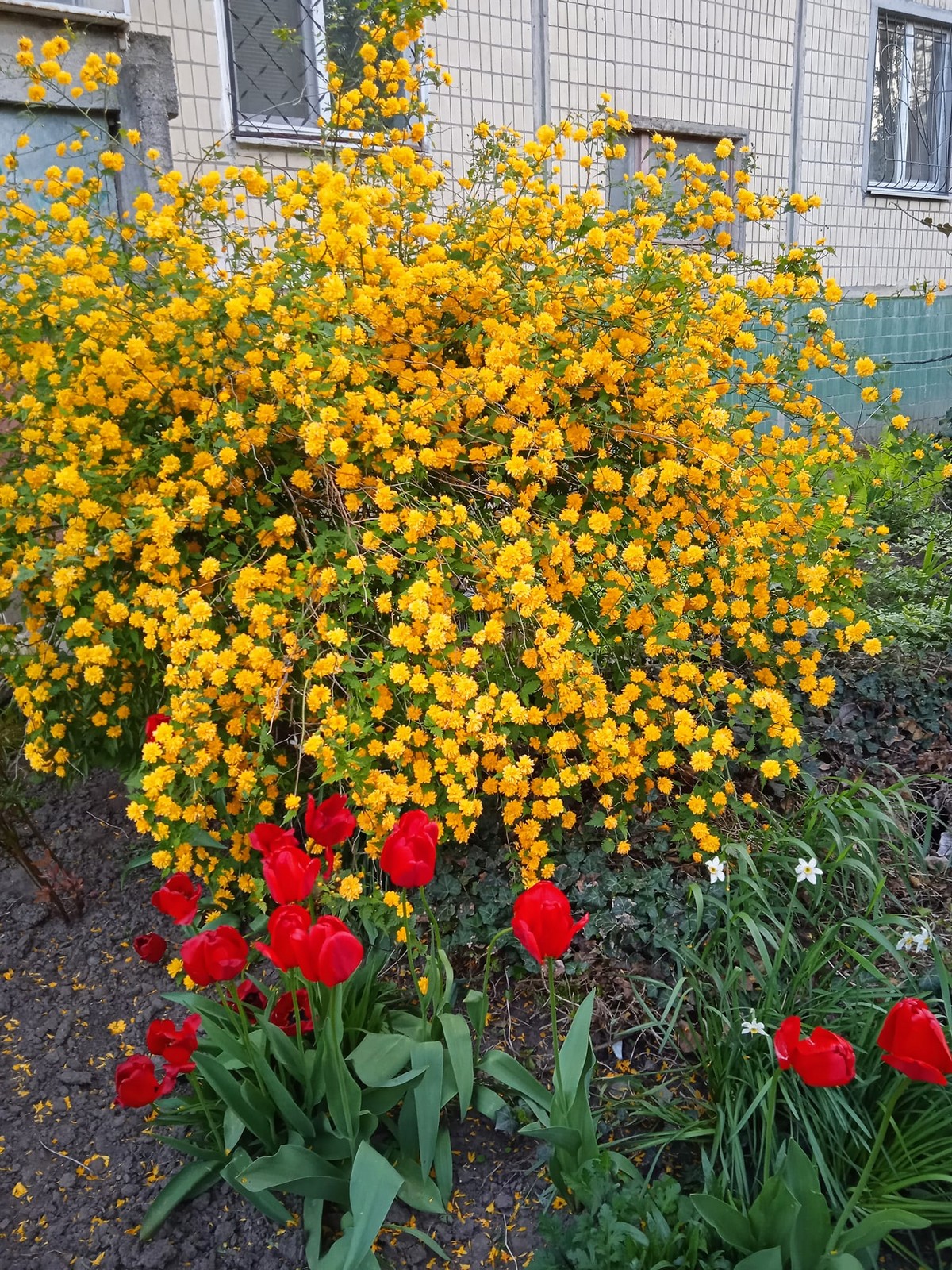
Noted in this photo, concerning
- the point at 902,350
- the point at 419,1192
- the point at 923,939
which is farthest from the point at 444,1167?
the point at 902,350

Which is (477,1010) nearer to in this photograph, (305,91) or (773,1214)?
(773,1214)

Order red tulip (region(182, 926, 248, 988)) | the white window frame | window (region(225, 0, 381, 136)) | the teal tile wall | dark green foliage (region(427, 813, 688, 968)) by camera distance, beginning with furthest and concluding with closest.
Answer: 1. the teal tile wall
2. window (region(225, 0, 381, 136))
3. the white window frame
4. dark green foliage (region(427, 813, 688, 968))
5. red tulip (region(182, 926, 248, 988))

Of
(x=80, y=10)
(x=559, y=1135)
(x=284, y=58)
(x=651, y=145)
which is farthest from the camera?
(x=651, y=145)

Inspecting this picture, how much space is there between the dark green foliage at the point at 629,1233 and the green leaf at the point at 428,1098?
0.23 meters

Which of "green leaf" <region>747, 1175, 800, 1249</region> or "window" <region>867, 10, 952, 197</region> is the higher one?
"window" <region>867, 10, 952, 197</region>

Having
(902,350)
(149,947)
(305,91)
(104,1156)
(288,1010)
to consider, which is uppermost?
(305,91)

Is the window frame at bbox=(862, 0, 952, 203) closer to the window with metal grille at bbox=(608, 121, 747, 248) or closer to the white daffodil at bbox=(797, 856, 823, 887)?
the window with metal grille at bbox=(608, 121, 747, 248)

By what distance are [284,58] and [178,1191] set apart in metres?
4.66

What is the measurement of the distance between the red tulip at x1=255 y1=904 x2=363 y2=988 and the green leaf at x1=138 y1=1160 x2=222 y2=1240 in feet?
1.98

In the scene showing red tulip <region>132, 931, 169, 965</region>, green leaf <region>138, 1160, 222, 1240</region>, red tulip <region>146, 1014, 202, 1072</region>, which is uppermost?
red tulip <region>132, 931, 169, 965</region>

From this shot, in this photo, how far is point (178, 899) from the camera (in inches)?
59.9

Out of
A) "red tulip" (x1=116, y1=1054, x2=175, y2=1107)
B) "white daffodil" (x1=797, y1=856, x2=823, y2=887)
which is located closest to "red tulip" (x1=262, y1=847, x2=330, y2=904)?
"red tulip" (x1=116, y1=1054, x2=175, y2=1107)

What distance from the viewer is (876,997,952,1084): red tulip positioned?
3.83 ft

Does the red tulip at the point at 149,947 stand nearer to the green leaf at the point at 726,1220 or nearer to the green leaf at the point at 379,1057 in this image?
the green leaf at the point at 379,1057
